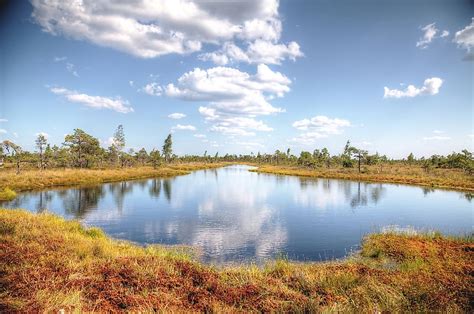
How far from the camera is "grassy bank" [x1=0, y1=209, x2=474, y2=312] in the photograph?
291 inches

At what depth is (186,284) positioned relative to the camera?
908 centimetres

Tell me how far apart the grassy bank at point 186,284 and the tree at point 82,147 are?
219 feet

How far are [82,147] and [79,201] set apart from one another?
4991 centimetres

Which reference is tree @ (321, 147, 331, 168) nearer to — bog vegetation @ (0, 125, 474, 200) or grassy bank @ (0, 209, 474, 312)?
bog vegetation @ (0, 125, 474, 200)

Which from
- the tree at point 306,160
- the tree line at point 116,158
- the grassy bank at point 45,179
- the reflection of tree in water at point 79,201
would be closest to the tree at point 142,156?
the tree line at point 116,158

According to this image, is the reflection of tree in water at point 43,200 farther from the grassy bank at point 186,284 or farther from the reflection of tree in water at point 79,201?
the grassy bank at point 186,284

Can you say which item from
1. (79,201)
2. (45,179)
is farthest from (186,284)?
(45,179)

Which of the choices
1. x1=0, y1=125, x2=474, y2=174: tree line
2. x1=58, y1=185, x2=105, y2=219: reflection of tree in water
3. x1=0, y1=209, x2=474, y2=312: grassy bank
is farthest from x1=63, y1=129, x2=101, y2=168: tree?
x1=0, y1=209, x2=474, y2=312: grassy bank

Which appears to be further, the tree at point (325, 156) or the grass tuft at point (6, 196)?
the tree at point (325, 156)

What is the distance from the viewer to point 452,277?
34.6 ft

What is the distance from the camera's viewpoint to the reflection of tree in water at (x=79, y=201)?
27.1m

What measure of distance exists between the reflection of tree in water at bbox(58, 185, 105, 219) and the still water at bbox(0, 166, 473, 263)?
85mm

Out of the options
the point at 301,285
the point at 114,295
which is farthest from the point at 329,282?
the point at 114,295

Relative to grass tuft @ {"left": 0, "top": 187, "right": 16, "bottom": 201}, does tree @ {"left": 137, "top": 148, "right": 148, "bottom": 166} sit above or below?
above
